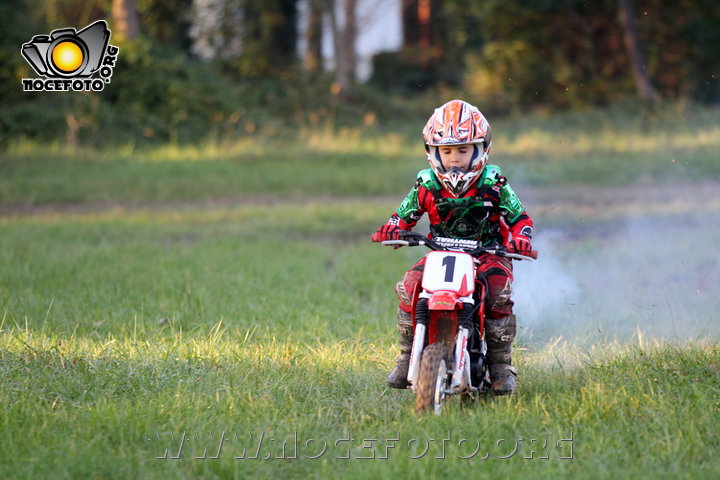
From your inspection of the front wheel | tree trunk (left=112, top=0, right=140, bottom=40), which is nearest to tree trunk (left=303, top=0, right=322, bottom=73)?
tree trunk (left=112, top=0, right=140, bottom=40)

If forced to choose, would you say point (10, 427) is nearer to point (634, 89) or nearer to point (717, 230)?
point (717, 230)

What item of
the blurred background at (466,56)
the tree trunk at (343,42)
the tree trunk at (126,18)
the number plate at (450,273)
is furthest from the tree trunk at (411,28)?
the number plate at (450,273)

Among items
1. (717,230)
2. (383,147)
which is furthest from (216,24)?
(717,230)

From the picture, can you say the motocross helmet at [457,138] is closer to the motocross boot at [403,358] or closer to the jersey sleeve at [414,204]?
the jersey sleeve at [414,204]

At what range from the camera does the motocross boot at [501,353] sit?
17.5 ft

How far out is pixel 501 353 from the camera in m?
5.45

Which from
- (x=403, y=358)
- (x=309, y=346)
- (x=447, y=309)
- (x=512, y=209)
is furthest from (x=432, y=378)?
(x=309, y=346)

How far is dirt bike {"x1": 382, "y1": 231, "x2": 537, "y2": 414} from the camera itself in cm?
489

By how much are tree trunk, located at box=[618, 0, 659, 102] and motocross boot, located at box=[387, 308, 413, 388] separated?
2522 cm

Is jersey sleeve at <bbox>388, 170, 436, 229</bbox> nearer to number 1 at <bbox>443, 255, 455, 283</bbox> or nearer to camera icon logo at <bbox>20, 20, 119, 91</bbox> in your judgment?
number 1 at <bbox>443, 255, 455, 283</bbox>

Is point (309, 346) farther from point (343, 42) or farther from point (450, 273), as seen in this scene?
point (343, 42)

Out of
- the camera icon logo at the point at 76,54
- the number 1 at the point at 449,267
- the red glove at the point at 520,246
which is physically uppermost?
the camera icon logo at the point at 76,54

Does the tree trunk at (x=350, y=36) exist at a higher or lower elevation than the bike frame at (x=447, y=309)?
higher

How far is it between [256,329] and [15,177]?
423 inches
